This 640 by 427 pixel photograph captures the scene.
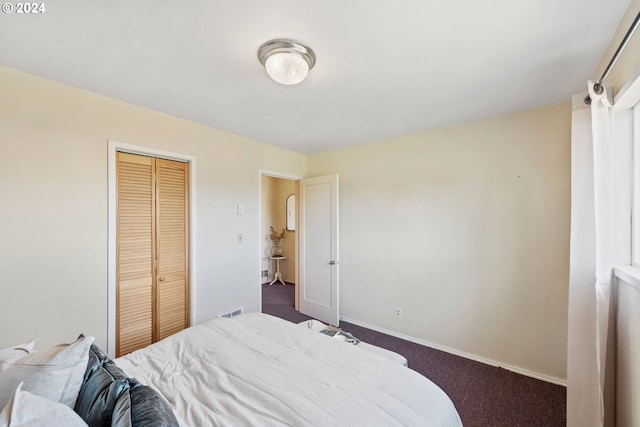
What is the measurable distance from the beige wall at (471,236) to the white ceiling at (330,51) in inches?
17.6

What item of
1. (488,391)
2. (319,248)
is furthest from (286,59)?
(488,391)

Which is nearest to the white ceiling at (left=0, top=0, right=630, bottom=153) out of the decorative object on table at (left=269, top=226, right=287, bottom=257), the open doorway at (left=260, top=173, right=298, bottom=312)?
the open doorway at (left=260, top=173, right=298, bottom=312)

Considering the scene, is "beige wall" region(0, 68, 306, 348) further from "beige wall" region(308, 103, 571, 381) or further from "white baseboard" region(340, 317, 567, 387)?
"white baseboard" region(340, 317, 567, 387)

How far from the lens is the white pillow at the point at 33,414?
675mm

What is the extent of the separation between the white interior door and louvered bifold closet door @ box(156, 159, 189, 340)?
65.7 inches

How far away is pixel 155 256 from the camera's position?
2.47 metres

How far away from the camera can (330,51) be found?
1.56 m

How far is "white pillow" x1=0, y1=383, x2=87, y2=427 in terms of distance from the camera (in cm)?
67

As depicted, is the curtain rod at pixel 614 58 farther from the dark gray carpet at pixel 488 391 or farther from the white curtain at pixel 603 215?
the dark gray carpet at pixel 488 391

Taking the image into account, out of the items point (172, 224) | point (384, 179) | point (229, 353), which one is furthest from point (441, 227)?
point (172, 224)

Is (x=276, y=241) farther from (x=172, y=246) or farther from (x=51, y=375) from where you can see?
(x=51, y=375)

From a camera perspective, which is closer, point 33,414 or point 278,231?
point 33,414

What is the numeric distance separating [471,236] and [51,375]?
308 cm

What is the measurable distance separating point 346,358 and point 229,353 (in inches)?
26.9
